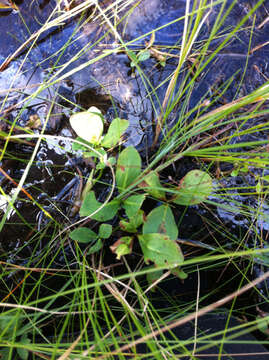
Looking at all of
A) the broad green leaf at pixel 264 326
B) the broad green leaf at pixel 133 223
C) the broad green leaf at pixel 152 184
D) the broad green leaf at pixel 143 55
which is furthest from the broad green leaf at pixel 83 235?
the broad green leaf at pixel 143 55

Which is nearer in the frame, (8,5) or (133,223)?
(133,223)

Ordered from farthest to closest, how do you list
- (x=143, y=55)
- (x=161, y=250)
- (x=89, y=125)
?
(x=143, y=55) → (x=89, y=125) → (x=161, y=250)

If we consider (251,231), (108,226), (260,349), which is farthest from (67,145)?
(260,349)

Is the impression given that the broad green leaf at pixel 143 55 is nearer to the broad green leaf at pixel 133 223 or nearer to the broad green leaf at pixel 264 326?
the broad green leaf at pixel 133 223

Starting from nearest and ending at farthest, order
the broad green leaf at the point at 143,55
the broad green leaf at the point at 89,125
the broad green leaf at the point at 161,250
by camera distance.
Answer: the broad green leaf at the point at 161,250 < the broad green leaf at the point at 89,125 < the broad green leaf at the point at 143,55

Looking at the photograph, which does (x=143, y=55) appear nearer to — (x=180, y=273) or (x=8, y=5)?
(x=8, y=5)

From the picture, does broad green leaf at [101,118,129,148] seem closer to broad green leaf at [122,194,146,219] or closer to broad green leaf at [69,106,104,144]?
broad green leaf at [69,106,104,144]

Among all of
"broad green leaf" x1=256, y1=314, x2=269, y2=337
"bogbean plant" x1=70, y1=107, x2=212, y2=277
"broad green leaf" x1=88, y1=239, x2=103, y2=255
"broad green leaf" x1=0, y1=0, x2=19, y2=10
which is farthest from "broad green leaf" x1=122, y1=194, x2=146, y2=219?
"broad green leaf" x1=0, y1=0, x2=19, y2=10

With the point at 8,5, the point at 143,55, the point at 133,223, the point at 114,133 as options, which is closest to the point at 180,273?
the point at 133,223
